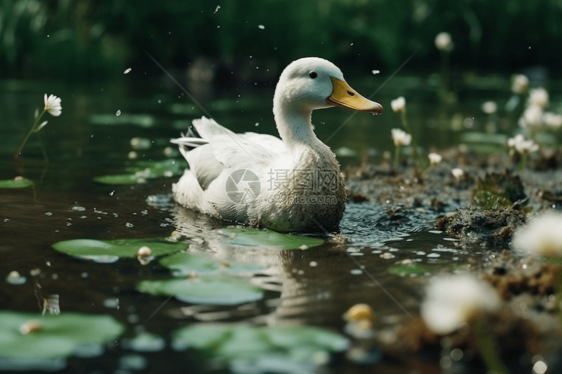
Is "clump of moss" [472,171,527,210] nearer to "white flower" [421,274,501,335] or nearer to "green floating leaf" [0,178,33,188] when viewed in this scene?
"white flower" [421,274,501,335]

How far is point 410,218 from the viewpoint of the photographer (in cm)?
540

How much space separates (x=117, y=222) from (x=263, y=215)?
1.12 m

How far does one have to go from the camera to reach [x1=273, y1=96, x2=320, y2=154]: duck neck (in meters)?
5.09

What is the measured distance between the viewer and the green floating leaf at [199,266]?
3900 mm

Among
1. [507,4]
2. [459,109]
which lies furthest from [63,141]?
[507,4]

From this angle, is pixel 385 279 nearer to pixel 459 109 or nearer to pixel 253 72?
pixel 459 109

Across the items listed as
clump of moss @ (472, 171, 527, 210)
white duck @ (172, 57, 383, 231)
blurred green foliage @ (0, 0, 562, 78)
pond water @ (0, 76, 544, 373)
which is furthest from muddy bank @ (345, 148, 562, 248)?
blurred green foliage @ (0, 0, 562, 78)

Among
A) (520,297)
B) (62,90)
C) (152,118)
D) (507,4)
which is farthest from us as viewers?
(507,4)

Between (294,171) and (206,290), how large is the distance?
5.18 feet

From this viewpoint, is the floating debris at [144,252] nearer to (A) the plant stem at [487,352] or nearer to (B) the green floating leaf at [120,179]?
(A) the plant stem at [487,352]

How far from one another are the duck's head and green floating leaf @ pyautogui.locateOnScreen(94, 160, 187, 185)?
7.30 ft

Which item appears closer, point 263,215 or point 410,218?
point 263,215

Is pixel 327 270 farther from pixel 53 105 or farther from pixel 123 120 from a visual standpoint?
pixel 123 120

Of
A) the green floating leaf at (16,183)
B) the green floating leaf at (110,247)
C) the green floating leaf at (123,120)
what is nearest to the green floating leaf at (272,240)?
the green floating leaf at (110,247)
